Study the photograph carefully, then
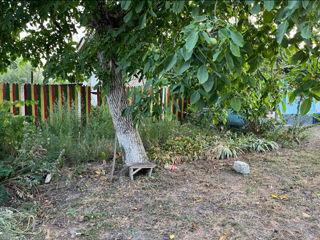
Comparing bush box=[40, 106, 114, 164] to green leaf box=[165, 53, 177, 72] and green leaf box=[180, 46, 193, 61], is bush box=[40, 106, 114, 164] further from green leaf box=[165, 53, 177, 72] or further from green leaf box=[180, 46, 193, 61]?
green leaf box=[180, 46, 193, 61]

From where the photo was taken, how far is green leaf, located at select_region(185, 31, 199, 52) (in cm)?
122

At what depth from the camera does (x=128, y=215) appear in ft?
8.96

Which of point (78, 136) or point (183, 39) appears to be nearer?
point (183, 39)

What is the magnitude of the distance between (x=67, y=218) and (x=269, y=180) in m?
3.12

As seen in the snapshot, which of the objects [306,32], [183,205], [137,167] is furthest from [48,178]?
[306,32]

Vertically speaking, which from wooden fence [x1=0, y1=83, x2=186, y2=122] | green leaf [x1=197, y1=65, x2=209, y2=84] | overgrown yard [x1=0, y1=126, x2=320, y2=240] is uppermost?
green leaf [x1=197, y1=65, x2=209, y2=84]

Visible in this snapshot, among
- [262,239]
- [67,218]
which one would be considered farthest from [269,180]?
[67,218]

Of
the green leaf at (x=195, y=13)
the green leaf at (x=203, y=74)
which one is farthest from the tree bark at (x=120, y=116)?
the green leaf at (x=203, y=74)

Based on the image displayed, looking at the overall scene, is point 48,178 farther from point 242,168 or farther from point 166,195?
point 242,168

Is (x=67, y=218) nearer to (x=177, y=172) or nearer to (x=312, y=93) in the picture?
(x=177, y=172)

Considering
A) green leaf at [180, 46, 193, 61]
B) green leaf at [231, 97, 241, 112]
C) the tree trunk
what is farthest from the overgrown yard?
green leaf at [180, 46, 193, 61]

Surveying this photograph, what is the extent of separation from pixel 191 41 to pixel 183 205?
89.9 inches

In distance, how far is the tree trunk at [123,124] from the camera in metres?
3.97

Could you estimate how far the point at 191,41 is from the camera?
4.08 feet
